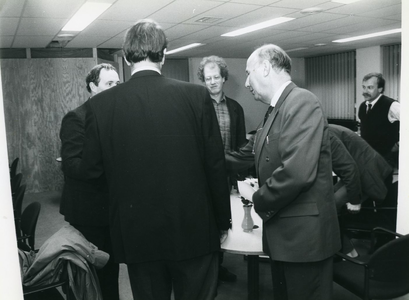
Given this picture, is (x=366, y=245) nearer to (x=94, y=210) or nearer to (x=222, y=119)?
(x=222, y=119)

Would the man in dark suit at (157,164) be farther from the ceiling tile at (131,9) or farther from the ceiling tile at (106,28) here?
the ceiling tile at (106,28)

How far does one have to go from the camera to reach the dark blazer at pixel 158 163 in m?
1.36

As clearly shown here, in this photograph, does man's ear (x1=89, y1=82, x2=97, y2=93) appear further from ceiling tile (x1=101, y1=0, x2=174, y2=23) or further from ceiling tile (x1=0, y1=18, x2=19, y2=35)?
ceiling tile (x1=0, y1=18, x2=19, y2=35)

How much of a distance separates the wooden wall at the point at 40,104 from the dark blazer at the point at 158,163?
5.34 metres

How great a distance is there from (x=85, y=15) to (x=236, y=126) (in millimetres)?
2878

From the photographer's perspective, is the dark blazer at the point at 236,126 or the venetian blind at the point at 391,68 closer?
the dark blazer at the point at 236,126

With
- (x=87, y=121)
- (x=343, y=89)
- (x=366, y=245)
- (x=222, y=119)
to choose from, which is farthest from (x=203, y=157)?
(x=343, y=89)

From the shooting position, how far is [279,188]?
1402 mm

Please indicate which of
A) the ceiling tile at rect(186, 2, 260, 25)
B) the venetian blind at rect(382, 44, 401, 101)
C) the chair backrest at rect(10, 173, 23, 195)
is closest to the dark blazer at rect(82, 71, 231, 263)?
the chair backrest at rect(10, 173, 23, 195)

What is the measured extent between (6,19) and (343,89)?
25.4 ft

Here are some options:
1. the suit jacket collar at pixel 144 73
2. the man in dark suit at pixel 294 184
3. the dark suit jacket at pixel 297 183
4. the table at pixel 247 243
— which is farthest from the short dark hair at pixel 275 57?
the table at pixel 247 243

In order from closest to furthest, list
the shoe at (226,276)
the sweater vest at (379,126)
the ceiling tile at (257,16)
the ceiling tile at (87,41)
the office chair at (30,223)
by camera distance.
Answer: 1. the office chair at (30,223)
2. the shoe at (226,276)
3. the sweater vest at (379,126)
4. the ceiling tile at (257,16)
5. the ceiling tile at (87,41)

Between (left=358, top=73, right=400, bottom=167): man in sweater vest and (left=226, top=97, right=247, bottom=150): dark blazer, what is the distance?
107 cm

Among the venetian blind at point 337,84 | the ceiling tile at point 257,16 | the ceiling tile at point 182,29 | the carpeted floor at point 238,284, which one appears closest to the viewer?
the carpeted floor at point 238,284
